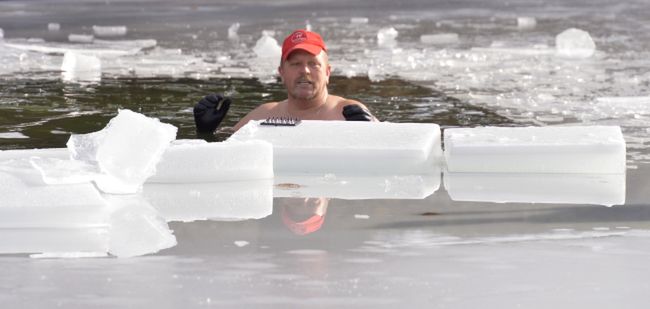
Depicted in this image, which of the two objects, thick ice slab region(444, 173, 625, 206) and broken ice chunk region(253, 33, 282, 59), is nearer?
thick ice slab region(444, 173, 625, 206)

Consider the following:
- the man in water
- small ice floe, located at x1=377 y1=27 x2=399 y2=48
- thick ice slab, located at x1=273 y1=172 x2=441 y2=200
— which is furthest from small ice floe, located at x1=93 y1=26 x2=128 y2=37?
thick ice slab, located at x1=273 y1=172 x2=441 y2=200

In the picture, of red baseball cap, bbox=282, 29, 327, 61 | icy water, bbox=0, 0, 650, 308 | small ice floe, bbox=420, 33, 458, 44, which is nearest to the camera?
icy water, bbox=0, 0, 650, 308

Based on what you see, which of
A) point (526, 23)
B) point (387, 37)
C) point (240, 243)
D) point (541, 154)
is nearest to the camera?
point (240, 243)

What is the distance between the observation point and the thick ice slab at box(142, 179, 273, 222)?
4039 mm

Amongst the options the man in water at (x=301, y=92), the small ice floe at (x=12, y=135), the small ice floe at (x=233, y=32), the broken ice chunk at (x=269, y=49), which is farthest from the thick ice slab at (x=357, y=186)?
the small ice floe at (x=233, y=32)

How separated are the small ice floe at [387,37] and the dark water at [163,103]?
8.90 feet

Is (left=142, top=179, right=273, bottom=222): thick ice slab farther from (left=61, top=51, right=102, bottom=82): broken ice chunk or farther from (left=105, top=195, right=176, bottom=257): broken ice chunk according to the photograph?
A: (left=61, top=51, right=102, bottom=82): broken ice chunk

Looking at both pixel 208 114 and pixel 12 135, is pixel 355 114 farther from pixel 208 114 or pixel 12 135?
pixel 12 135

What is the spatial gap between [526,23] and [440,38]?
213 cm

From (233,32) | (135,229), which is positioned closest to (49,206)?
(135,229)

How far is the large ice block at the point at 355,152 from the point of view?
4797 mm

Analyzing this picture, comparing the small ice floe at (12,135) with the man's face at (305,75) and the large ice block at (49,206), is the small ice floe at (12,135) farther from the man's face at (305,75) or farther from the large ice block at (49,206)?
the large ice block at (49,206)

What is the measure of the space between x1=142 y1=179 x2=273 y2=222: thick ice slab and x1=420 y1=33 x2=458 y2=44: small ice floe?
23.4 feet

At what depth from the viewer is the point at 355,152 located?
4797 millimetres
